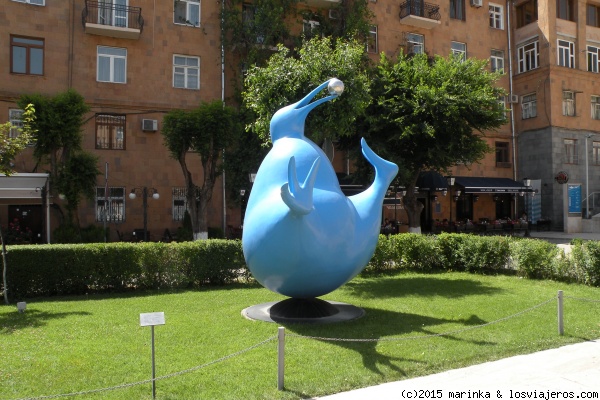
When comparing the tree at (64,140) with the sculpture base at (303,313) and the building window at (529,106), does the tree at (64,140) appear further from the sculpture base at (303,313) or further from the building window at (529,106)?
the building window at (529,106)

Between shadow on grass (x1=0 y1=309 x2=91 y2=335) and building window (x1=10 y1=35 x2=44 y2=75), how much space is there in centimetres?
1552

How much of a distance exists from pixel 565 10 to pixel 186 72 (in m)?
26.6

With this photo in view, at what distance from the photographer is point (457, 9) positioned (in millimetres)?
33000

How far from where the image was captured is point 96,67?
23.0 meters

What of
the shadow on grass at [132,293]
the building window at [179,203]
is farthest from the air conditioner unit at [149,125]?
the shadow on grass at [132,293]

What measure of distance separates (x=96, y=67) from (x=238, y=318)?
18099 mm

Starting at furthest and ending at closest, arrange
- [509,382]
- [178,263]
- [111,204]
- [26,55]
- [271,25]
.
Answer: [271,25]
[111,204]
[26,55]
[178,263]
[509,382]

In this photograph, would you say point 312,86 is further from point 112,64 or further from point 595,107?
point 595,107

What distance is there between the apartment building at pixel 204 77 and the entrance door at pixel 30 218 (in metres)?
0.08

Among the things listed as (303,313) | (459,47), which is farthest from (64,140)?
(459,47)

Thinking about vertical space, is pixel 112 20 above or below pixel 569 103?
above

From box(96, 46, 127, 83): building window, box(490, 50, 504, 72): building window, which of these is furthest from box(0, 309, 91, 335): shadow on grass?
box(490, 50, 504, 72): building window

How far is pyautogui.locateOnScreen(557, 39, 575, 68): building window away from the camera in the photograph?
109ft

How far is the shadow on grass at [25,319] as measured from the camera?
28.5 ft
